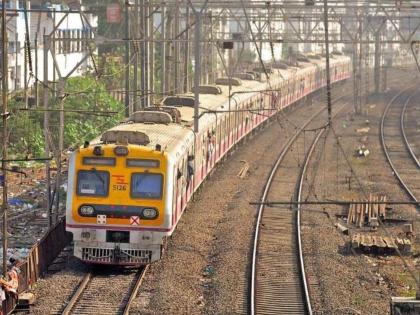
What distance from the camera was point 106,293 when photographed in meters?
15.8

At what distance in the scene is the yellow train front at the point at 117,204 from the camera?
16.9 metres

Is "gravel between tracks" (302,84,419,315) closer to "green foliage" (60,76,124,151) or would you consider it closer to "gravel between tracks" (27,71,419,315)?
"gravel between tracks" (27,71,419,315)

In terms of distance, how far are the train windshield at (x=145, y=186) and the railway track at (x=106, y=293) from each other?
51.1 inches

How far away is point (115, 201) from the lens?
16.9m

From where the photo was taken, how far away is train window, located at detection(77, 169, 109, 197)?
1698 cm

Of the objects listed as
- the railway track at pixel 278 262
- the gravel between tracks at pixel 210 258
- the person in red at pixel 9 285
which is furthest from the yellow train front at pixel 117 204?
the person in red at pixel 9 285

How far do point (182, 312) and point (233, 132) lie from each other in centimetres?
1754

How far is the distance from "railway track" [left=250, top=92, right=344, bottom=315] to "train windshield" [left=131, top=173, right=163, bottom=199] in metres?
2.13

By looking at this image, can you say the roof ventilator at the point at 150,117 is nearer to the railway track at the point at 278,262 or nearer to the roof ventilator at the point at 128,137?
the railway track at the point at 278,262

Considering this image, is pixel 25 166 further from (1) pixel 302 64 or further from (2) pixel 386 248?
(1) pixel 302 64

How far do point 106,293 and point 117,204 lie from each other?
1758mm

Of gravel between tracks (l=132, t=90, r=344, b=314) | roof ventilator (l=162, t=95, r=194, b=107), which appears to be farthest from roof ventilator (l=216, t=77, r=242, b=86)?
roof ventilator (l=162, t=95, r=194, b=107)

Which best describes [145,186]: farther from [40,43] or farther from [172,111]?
[40,43]

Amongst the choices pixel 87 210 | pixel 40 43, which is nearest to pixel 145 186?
pixel 87 210
